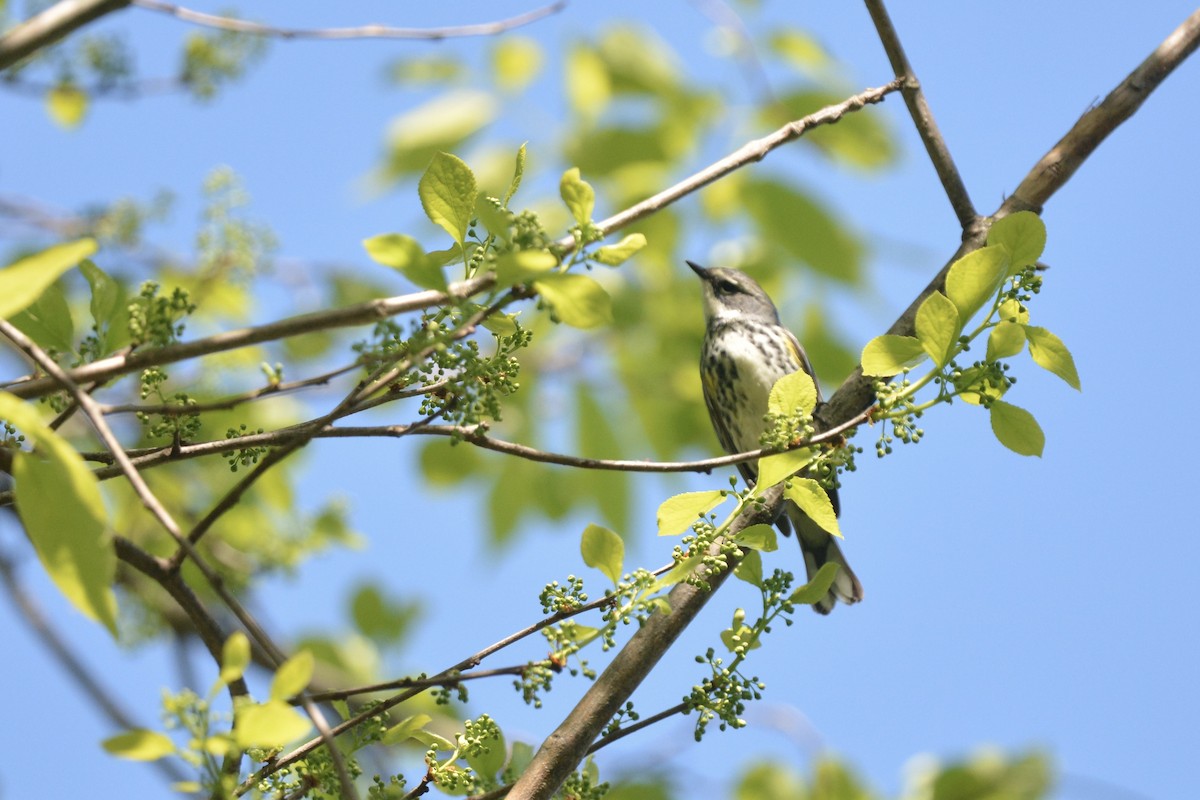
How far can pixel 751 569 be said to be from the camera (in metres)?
1.70

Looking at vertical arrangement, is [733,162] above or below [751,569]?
above

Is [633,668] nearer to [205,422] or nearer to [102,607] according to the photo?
[102,607]

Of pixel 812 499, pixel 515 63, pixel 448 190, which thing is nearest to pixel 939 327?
pixel 812 499

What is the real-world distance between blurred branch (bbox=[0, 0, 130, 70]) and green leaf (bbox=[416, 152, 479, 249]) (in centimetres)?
41

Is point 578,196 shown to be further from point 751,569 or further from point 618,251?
point 751,569

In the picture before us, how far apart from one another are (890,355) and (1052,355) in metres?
0.24

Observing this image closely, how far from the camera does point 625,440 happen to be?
13.8ft

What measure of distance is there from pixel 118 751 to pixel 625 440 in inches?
123

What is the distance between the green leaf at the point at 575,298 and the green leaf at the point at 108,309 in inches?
22.8

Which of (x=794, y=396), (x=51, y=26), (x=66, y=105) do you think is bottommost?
(x=51, y=26)

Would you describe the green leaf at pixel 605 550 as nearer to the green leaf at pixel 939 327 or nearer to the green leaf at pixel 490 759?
the green leaf at pixel 490 759

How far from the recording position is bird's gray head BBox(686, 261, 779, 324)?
553cm

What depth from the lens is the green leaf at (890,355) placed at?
1.56 meters

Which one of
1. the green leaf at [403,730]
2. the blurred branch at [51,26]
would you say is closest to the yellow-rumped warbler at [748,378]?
the green leaf at [403,730]
